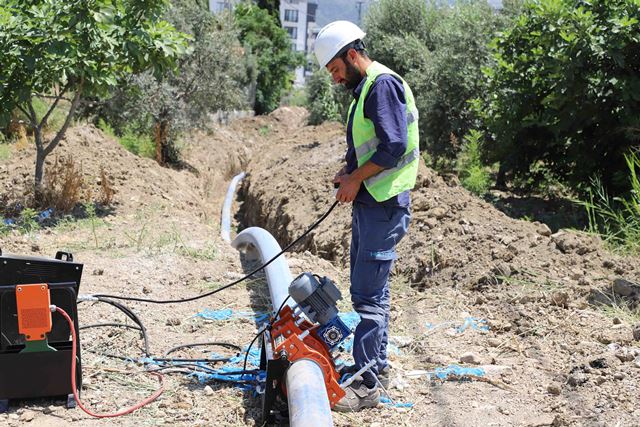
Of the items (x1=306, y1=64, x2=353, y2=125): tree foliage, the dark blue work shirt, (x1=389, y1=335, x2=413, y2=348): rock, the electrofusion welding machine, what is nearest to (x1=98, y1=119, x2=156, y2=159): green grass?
(x1=306, y1=64, x2=353, y2=125): tree foliage

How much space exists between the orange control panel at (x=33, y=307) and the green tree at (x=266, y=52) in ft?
115

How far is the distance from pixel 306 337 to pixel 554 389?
1.55 metres

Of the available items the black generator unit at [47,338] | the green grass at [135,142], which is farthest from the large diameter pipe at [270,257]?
the green grass at [135,142]

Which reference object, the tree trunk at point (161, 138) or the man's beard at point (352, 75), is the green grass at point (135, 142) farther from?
the man's beard at point (352, 75)

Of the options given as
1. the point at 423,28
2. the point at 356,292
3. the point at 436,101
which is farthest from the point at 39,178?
the point at 423,28

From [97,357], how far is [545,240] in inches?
165

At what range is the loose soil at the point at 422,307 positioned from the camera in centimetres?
385

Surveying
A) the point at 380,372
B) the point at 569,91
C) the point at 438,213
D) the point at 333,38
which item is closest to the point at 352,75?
the point at 333,38

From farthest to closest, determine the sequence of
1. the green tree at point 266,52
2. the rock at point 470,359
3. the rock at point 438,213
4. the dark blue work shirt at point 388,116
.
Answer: the green tree at point 266,52, the rock at point 438,213, the rock at point 470,359, the dark blue work shirt at point 388,116

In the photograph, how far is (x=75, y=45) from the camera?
7965 millimetres

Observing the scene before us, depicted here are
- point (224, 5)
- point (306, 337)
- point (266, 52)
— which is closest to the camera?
point (306, 337)

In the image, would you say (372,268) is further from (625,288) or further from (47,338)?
(625,288)

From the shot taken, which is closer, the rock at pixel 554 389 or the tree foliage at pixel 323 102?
the rock at pixel 554 389

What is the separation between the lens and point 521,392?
4.12m
